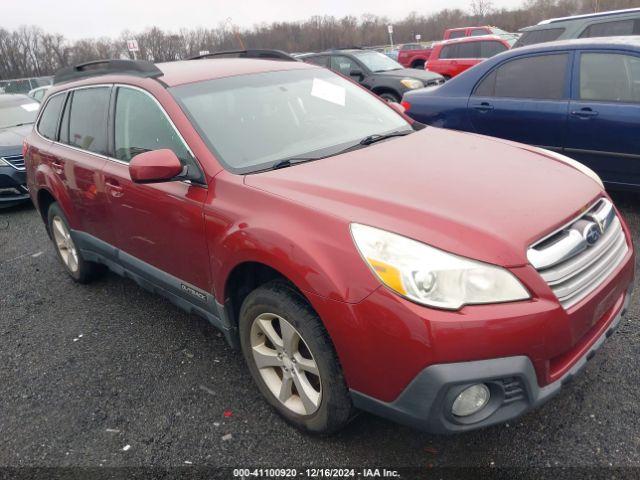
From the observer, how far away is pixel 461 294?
1755 mm

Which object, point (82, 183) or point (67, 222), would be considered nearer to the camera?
point (82, 183)

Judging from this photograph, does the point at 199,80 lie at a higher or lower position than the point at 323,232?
higher

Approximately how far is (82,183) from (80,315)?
3.28ft

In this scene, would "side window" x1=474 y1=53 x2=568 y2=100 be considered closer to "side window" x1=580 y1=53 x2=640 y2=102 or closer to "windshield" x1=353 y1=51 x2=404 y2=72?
"side window" x1=580 y1=53 x2=640 y2=102

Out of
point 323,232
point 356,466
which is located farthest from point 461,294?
point 356,466

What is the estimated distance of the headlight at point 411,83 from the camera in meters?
10.2

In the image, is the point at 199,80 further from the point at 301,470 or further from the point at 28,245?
the point at 28,245

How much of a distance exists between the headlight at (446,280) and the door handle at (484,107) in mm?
3687

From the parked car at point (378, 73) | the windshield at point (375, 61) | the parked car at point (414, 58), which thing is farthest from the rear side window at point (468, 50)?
the parked car at point (414, 58)

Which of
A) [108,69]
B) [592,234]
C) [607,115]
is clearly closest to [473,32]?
[607,115]

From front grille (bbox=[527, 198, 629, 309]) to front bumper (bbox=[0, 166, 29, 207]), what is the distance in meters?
6.63

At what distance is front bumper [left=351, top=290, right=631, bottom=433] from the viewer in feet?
5.64

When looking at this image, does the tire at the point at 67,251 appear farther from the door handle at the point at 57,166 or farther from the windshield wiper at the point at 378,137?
the windshield wiper at the point at 378,137

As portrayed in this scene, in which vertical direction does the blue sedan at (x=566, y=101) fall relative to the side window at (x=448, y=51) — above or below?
below
